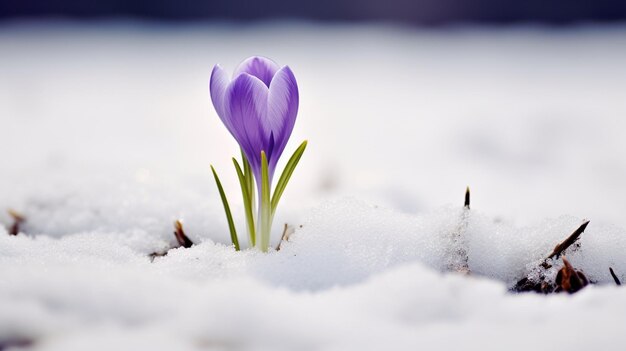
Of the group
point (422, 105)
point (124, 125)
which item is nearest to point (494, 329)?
point (124, 125)

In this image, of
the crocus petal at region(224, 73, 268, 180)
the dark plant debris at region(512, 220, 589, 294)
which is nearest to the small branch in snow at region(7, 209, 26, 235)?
the crocus petal at region(224, 73, 268, 180)

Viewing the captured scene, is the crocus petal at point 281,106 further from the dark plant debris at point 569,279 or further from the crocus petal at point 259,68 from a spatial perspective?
the dark plant debris at point 569,279

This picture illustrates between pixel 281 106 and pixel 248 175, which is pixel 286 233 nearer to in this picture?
pixel 248 175

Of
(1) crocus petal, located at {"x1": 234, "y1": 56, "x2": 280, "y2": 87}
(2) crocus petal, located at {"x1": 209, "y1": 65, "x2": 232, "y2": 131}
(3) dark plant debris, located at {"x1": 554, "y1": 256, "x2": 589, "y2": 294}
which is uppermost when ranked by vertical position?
(1) crocus petal, located at {"x1": 234, "y1": 56, "x2": 280, "y2": 87}

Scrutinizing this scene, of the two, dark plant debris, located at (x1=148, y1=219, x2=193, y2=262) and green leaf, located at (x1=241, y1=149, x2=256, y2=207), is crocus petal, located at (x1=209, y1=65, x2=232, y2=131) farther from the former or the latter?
dark plant debris, located at (x1=148, y1=219, x2=193, y2=262)

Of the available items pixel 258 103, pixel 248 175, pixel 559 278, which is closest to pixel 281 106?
pixel 258 103
